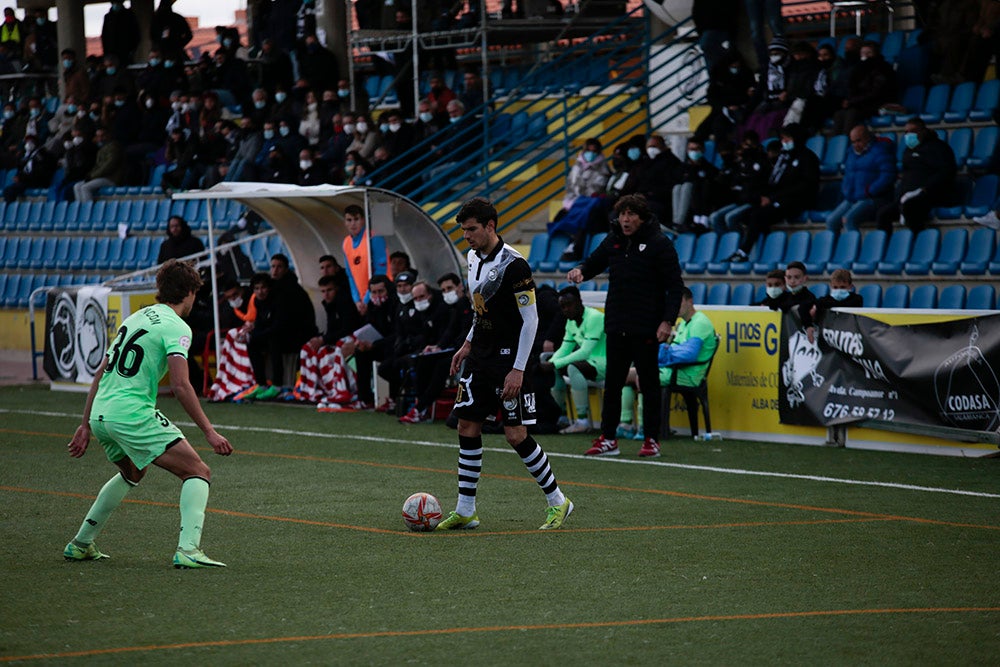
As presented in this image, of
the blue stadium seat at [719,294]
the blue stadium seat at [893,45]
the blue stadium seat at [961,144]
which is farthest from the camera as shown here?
the blue stadium seat at [893,45]

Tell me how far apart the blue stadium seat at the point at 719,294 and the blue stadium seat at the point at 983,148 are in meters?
3.17

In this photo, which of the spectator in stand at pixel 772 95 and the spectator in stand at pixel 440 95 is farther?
the spectator in stand at pixel 440 95

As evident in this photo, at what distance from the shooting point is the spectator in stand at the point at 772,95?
1895 cm

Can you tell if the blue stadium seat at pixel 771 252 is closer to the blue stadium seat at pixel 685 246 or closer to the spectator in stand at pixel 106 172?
the blue stadium seat at pixel 685 246

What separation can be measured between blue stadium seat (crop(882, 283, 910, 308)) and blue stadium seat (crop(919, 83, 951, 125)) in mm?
3094

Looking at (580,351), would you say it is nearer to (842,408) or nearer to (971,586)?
(842,408)

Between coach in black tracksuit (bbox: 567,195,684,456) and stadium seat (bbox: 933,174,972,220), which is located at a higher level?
stadium seat (bbox: 933,174,972,220)

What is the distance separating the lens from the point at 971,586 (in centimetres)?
730

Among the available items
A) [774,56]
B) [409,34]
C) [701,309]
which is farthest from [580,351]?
[409,34]

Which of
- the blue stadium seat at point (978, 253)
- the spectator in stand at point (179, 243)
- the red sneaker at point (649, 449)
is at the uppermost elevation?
the spectator in stand at point (179, 243)

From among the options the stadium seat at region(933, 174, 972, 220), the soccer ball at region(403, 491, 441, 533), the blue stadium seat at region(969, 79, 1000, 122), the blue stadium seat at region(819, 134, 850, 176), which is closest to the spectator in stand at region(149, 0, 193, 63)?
the blue stadium seat at region(819, 134, 850, 176)

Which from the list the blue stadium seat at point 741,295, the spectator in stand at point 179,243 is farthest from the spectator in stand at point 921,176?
the spectator in stand at point 179,243

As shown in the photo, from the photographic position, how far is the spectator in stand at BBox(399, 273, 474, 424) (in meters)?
16.0

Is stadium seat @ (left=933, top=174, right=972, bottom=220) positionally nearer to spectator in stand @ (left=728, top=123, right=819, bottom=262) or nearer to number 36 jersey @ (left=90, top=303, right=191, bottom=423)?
spectator in stand @ (left=728, top=123, right=819, bottom=262)
